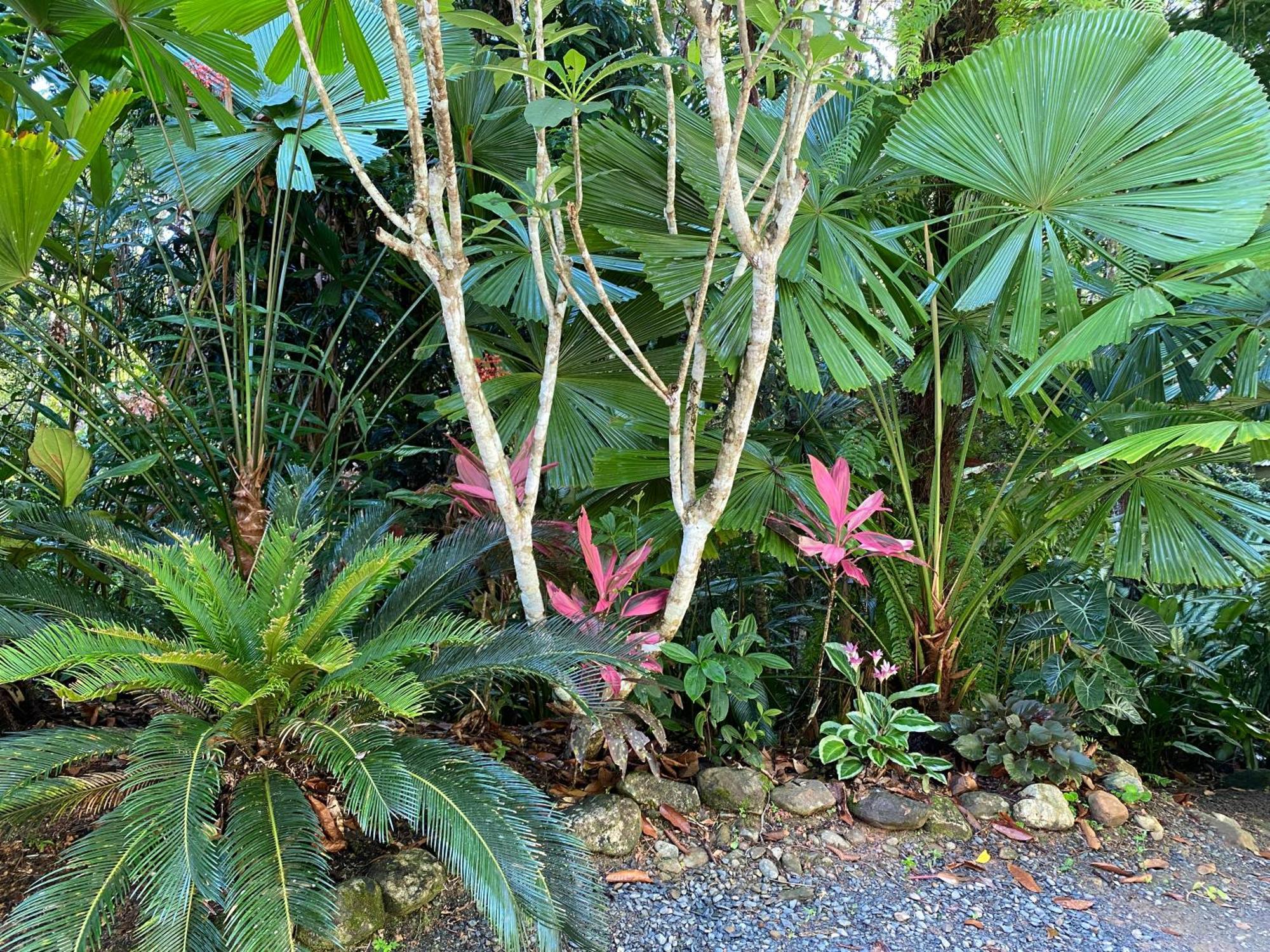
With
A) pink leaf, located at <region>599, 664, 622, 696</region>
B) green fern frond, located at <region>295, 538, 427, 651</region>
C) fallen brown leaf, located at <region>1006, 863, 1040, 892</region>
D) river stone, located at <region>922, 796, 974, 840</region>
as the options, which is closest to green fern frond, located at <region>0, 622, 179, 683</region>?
green fern frond, located at <region>295, 538, 427, 651</region>

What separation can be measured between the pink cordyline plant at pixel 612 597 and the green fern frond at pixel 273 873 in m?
0.70

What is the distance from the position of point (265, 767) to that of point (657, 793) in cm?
100

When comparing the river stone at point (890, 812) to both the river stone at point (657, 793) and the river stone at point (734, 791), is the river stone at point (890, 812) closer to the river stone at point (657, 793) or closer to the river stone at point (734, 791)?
the river stone at point (734, 791)

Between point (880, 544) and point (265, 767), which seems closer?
point (265, 767)

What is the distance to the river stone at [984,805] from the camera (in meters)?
2.28

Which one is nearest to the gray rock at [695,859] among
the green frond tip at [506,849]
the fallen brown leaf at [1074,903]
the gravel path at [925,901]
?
the gravel path at [925,901]

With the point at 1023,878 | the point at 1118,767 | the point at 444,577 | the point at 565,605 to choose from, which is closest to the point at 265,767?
the point at 444,577

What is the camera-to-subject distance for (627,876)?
188cm

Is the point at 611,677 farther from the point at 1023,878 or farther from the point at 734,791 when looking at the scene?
the point at 1023,878

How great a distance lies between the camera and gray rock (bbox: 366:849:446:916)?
1.67m

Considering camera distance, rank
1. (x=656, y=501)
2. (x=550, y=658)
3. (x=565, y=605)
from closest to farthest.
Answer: (x=550, y=658) < (x=565, y=605) < (x=656, y=501)

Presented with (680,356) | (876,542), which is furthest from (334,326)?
(876,542)

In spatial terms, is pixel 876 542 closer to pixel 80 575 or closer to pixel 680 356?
pixel 680 356

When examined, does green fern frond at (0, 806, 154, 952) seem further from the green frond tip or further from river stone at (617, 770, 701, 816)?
river stone at (617, 770, 701, 816)
